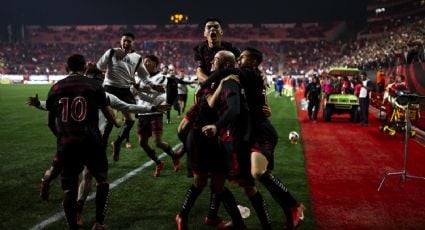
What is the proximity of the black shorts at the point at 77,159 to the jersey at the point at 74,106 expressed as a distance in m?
0.06

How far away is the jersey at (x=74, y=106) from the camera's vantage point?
4273mm

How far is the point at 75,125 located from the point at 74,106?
0.60ft

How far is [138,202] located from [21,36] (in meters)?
90.3

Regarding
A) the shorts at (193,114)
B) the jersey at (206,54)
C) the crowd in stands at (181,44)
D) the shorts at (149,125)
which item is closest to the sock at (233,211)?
the shorts at (193,114)

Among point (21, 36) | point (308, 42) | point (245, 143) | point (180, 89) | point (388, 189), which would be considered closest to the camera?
point (245, 143)

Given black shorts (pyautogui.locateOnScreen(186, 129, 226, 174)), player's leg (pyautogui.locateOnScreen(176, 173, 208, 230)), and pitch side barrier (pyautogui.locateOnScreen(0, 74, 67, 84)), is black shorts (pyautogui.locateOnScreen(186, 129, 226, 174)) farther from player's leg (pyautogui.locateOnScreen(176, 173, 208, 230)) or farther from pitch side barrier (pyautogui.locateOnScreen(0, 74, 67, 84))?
pitch side barrier (pyautogui.locateOnScreen(0, 74, 67, 84))

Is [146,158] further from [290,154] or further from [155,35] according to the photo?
[155,35]

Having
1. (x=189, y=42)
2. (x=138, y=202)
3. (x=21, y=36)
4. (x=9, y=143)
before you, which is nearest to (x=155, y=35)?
(x=189, y=42)

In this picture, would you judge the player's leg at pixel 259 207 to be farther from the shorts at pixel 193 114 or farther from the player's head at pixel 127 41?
the player's head at pixel 127 41

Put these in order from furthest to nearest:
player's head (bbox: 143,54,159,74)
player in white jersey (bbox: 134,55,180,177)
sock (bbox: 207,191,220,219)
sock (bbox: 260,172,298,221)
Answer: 1. player's head (bbox: 143,54,159,74)
2. player in white jersey (bbox: 134,55,180,177)
3. sock (bbox: 207,191,220,219)
4. sock (bbox: 260,172,298,221)

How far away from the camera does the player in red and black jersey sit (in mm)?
4281

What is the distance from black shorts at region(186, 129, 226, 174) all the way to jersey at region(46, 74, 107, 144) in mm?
968

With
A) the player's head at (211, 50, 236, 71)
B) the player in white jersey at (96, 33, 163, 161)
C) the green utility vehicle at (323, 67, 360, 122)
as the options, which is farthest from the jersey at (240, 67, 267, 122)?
the green utility vehicle at (323, 67, 360, 122)

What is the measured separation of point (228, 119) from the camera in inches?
158
